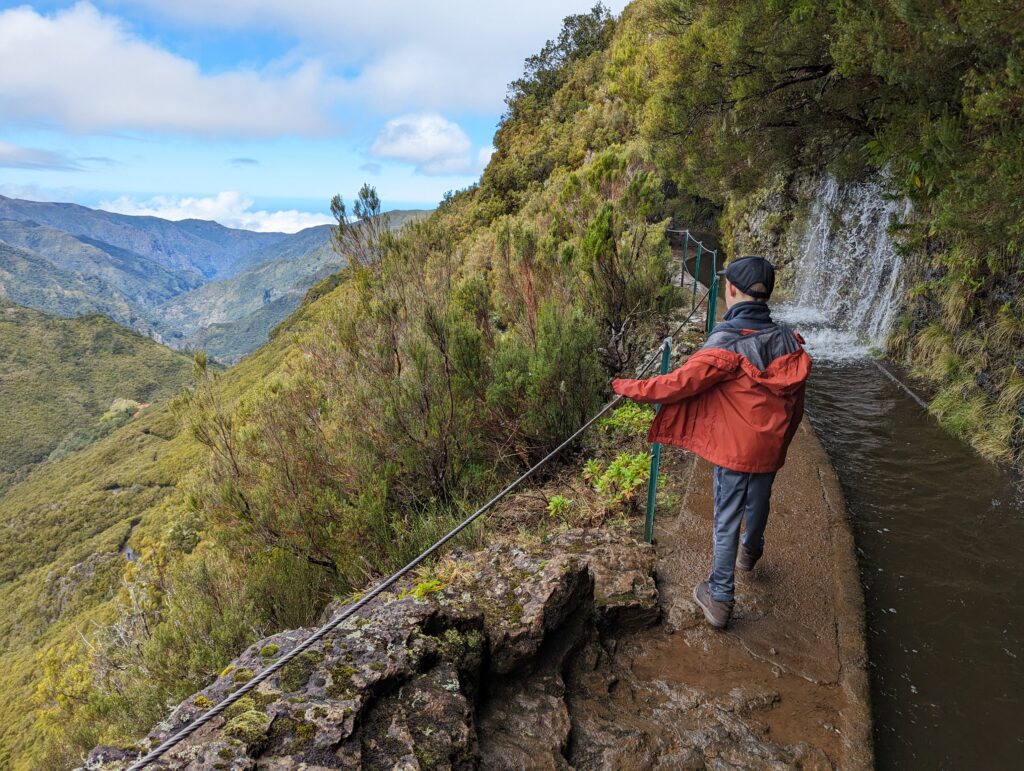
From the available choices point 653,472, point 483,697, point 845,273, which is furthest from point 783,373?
point 845,273

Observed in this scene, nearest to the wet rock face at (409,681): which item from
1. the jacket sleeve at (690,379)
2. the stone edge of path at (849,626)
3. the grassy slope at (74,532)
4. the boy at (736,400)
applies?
the boy at (736,400)

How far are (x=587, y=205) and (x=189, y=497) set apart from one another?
20.4ft

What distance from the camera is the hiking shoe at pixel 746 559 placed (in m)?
3.28

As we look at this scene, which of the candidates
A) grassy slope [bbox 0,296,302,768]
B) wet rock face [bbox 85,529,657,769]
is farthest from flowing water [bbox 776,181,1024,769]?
grassy slope [bbox 0,296,302,768]

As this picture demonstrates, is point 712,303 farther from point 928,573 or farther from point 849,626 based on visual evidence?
point 849,626

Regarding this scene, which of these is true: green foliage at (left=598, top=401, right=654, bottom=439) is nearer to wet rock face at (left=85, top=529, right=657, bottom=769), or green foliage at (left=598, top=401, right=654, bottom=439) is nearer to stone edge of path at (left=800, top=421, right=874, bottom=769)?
stone edge of path at (left=800, top=421, right=874, bottom=769)

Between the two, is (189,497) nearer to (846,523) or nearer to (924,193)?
(846,523)

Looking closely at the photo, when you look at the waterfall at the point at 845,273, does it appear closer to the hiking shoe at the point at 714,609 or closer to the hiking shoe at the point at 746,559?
the hiking shoe at the point at 746,559

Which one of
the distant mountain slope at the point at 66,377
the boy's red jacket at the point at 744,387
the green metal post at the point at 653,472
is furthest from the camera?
the distant mountain slope at the point at 66,377

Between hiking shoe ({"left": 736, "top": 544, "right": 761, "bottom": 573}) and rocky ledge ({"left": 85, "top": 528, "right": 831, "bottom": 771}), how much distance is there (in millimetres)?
630

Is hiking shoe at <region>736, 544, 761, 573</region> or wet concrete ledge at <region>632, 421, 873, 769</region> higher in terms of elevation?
hiking shoe at <region>736, 544, 761, 573</region>

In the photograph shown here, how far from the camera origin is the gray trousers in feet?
9.16

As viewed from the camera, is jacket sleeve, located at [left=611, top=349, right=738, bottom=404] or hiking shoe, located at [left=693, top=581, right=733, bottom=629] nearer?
jacket sleeve, located at [left=611, top=349, right=738, bottom=404]

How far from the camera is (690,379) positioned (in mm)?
2607
